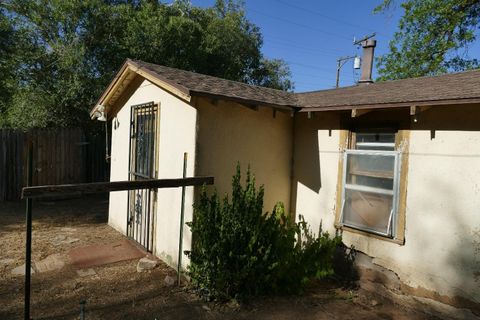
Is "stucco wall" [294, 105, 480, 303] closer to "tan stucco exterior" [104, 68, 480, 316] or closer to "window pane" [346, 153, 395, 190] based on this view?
"tan stucco exterior" [104, 68, 480, 316]

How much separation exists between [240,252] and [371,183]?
2.32 meters

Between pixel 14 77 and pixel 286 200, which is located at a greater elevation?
pixel 14 77

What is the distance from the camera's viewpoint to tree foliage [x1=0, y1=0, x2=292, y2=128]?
37.1ft

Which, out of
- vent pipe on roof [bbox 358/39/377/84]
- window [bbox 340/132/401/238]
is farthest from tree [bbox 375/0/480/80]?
window [bbox 340/132/401/238]

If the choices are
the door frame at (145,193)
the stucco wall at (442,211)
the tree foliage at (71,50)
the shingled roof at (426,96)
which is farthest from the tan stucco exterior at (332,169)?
the tree foliage at (71,50)

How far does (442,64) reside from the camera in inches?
556

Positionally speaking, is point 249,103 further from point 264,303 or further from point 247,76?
point 247,76

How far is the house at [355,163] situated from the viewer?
4.09 m

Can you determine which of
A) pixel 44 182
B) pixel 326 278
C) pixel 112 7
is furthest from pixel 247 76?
pixel 326 278

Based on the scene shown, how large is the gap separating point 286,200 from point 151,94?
3188 millimetres

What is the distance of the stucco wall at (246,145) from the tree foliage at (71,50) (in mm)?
8123

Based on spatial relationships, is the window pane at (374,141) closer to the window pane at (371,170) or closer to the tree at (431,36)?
the window pane at (371,170)

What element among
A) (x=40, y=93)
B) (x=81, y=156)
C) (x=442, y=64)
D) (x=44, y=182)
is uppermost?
(x=442, y=64)

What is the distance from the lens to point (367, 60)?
748 centimetres
